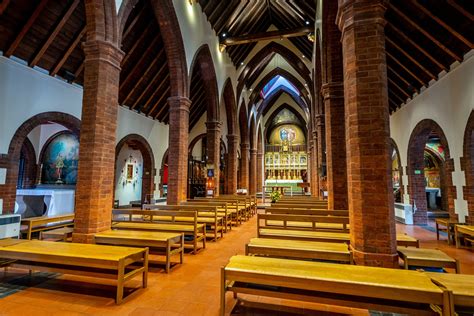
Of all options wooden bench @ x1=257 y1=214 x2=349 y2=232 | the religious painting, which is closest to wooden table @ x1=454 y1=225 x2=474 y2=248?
wooden bench @ x1=257 y1=214 x2=349 y2=232

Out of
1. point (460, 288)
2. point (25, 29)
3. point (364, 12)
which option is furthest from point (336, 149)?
point (25, 29)

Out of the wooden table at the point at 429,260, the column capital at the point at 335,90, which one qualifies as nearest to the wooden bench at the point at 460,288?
the wooden table at the point at 429,260

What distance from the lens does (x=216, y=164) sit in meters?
10.8

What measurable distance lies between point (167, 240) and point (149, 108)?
29.4 feet

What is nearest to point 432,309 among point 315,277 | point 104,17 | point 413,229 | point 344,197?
point 315,277

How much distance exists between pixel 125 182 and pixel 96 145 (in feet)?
33.3

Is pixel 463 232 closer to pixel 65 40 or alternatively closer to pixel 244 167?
pixel 65 40

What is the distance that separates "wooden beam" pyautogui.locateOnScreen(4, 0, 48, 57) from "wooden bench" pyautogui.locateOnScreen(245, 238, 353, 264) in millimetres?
6768

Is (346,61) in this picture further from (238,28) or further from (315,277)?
(238,28)

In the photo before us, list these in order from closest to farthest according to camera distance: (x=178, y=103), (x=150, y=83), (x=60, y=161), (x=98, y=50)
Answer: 1. (x=98, y=50)
2. (x=178, y=103)
3. (x=150, y=83)
4. (x=60, y=161)

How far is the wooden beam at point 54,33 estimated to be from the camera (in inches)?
236

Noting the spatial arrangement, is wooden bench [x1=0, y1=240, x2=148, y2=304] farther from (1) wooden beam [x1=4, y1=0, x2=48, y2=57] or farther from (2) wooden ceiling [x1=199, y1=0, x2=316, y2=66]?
(2) wooden ceiling [x1=199, y1=0, x2=316, y2=66]

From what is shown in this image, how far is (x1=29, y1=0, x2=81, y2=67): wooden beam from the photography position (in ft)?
19.6

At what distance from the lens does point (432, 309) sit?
1.98 meters
